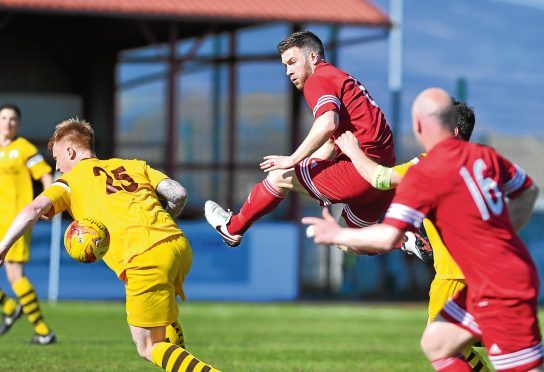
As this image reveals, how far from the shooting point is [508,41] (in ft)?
130

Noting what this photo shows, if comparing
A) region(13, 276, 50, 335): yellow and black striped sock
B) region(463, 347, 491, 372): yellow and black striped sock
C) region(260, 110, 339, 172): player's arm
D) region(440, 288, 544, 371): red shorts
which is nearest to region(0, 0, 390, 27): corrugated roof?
region(13, 276, 50, 335): yellow and black striped sock

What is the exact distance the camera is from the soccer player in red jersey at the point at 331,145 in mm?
8523

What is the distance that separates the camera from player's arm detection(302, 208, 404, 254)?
6344 millimetres

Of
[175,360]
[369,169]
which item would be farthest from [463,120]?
[175,360]

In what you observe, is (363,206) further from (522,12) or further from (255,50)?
(522,12)

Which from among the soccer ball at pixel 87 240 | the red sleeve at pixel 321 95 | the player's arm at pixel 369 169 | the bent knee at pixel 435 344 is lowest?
the bent knee at pixel 435 344

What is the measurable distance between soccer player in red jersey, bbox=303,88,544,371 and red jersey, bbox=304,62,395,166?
6.96 feet

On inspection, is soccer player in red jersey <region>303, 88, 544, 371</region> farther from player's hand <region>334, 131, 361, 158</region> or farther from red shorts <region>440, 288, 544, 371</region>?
player's hand <region>334, 131, 361, 158</region>

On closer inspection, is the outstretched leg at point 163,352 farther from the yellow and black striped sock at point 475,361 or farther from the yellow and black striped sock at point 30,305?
the yellow and black striped sock at point 30,305

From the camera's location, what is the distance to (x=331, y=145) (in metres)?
9.01

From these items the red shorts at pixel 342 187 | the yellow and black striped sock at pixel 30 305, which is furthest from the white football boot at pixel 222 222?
the yellow and black striped sock at pixel 30 305

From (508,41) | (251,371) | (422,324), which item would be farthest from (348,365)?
(508,41)

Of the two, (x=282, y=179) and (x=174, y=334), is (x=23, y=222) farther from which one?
(x=282, y=179)

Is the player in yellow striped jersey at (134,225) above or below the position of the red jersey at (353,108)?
below
